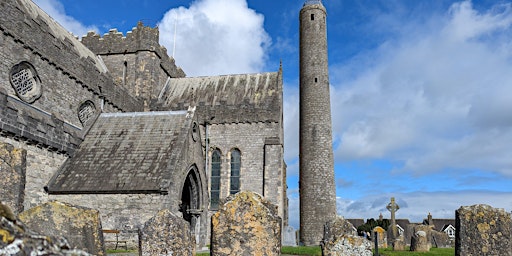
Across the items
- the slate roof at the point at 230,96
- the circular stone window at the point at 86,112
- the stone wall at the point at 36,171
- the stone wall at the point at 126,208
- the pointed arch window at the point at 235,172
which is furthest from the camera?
the slate roof at the point at 230,96

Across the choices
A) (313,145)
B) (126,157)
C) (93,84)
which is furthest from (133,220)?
(313,145)

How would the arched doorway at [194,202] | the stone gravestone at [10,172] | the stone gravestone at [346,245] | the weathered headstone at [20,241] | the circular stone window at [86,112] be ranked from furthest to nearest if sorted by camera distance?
the circular stone window at [86,112] → the arched doorway at [194,202] → the stone gravestone at [10,172] → the stone gravestone at [346,245] → the weathered headstone at [20,241]

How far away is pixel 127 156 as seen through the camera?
1681 centimetres

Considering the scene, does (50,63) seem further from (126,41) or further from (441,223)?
(441,223)

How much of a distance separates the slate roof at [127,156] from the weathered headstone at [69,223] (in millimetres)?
9169

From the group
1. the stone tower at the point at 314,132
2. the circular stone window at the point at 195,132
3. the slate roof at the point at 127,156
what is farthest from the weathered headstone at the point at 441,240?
the slate roof at the point at 127,156

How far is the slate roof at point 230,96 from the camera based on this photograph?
84.7 ft

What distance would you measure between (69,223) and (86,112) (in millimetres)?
16654

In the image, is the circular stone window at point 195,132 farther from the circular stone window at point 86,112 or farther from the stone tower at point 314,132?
the stone tower at point 314,132

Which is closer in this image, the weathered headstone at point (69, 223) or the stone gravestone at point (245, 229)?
the weathered headstone at point (69, 223)

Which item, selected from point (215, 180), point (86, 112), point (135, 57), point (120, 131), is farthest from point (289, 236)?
point (135, 57)

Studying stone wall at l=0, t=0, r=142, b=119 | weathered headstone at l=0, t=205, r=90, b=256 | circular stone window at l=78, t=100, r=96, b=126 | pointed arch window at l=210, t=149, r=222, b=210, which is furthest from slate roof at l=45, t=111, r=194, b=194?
weathered headstone at l=0, t=205, r=90, b=256

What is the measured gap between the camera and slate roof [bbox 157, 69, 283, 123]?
2581cm

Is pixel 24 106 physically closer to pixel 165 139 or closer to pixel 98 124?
pixel 98 124
